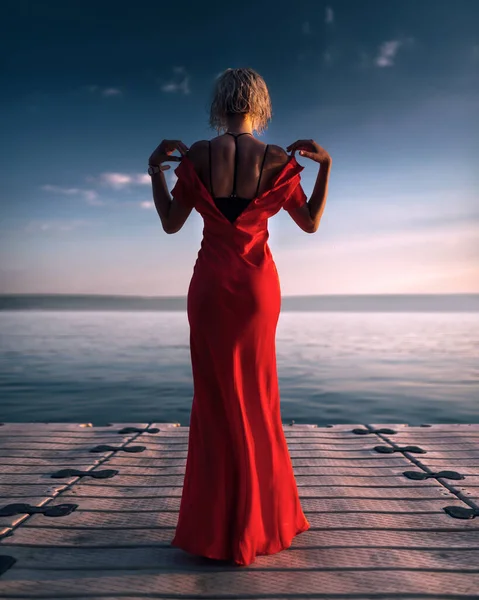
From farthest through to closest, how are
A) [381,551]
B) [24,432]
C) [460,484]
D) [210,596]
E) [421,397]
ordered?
[421,397]
[24,432]
[460,484]
[381,551]
[210,596]

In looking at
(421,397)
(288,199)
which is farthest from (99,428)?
(421,397)

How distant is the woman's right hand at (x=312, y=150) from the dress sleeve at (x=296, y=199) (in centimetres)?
16

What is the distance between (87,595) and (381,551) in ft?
4.92

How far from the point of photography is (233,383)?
9.41 ft

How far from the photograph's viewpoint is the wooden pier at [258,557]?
2.51m

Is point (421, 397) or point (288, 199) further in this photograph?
point (421, 397)

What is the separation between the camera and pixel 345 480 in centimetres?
415

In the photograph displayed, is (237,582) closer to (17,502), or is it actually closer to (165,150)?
(17,502)

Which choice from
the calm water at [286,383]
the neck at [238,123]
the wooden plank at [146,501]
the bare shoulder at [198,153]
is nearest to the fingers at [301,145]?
the neck at [238,123]

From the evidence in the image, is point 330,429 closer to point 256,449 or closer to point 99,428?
point 99,428

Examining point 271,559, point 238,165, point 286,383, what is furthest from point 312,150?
point 286,383

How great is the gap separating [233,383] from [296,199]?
3.49 feet

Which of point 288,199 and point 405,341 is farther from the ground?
point 288,199

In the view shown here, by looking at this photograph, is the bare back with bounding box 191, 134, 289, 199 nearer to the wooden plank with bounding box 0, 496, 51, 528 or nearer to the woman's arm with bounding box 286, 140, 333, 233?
the woman's arm with bounding box 286, 140, 333, 233
